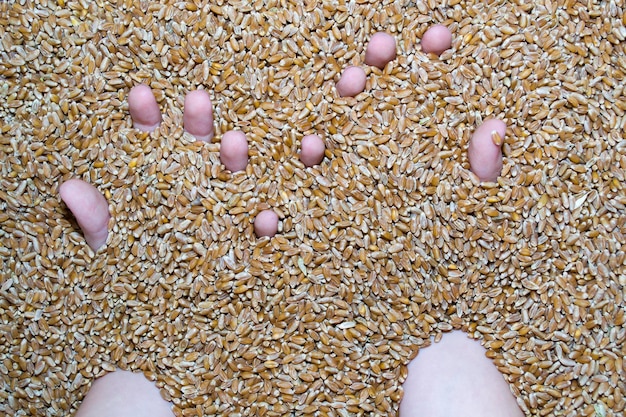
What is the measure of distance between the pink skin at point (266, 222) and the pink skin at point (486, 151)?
1.36 feet

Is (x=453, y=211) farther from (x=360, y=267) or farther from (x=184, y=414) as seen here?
(x=184, y=414)

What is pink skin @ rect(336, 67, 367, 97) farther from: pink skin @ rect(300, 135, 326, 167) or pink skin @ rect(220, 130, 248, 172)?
pink skin @ rect(220, 130, 248, 172)

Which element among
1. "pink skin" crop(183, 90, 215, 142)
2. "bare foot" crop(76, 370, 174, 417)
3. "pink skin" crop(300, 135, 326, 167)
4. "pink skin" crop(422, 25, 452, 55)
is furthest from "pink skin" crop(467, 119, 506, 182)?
"bare foot" crop(76, 370, 174, 417)

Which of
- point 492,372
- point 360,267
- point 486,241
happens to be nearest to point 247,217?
point 360,267

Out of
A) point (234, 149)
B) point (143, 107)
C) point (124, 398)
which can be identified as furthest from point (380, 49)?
point (124, 398)

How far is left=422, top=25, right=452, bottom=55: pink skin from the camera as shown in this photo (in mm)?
1474

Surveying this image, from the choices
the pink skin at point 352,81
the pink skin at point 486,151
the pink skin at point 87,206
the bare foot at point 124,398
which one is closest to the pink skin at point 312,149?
the pink skin at point 352,81

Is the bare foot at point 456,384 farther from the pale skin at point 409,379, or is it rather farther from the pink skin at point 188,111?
the pink skin at point 188,111

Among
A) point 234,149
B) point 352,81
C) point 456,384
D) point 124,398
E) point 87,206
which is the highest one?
point 352,81

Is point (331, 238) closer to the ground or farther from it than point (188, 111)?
closer to the ground

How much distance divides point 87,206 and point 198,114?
0.29 m

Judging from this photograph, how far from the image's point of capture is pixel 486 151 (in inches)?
55.0

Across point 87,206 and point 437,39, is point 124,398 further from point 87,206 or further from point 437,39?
point 437,39

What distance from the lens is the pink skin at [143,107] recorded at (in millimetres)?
1444
